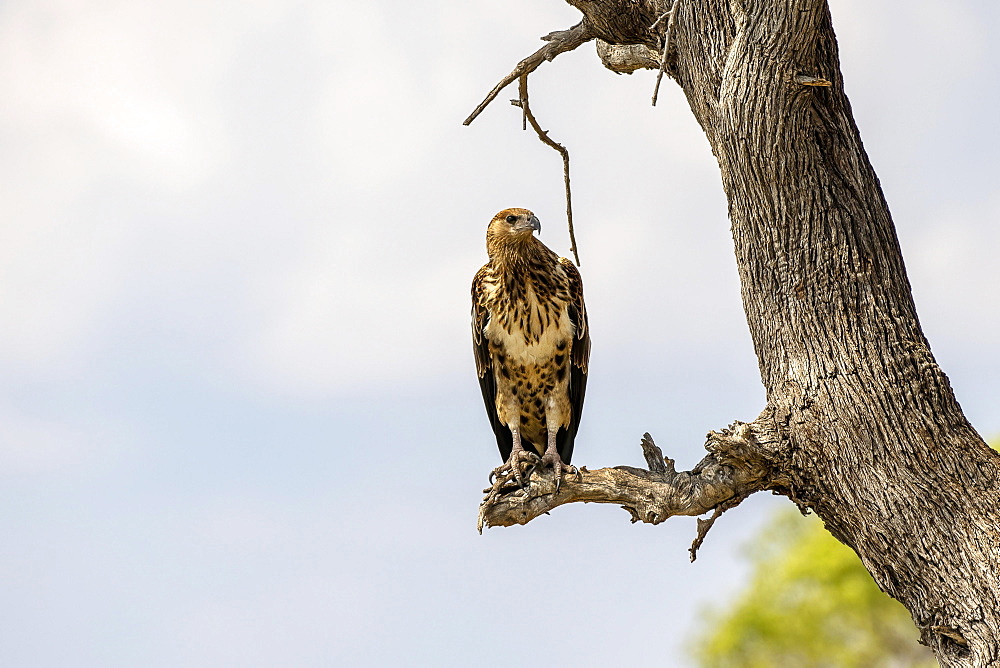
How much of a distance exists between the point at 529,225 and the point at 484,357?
68 centimetres

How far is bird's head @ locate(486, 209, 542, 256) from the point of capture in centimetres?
525

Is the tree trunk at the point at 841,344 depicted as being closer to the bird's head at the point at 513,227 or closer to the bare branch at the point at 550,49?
the bare branch at the point at 550,49

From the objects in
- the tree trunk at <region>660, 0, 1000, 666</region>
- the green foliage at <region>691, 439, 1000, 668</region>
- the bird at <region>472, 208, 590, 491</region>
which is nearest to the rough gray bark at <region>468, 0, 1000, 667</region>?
the tree trunk at <region>660, 0, 1000, 666</region>

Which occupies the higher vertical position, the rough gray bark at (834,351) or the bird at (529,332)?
the bird at (529,332)

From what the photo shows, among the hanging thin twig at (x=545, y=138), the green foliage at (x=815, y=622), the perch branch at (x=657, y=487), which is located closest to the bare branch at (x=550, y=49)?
the hanging thin twig at (x=545, y=138)

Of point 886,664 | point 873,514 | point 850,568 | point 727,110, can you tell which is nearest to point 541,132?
point 727,110

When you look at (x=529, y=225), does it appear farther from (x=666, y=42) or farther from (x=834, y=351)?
(x=834, y=351)

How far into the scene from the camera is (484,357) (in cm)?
539

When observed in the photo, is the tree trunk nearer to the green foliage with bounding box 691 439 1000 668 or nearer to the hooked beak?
the hooked beak

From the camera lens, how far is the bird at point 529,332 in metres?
5.24

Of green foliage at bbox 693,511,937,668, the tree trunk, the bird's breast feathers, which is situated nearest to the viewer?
the tree trunk

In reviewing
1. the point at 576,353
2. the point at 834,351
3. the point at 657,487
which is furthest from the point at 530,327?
the point at 834,351

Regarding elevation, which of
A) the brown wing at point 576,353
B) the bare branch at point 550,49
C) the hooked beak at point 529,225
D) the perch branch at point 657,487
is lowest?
the perch branch at point 657,487

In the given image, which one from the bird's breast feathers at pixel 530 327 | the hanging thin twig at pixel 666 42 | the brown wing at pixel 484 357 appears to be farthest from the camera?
the brown wing at pixel 484 357
